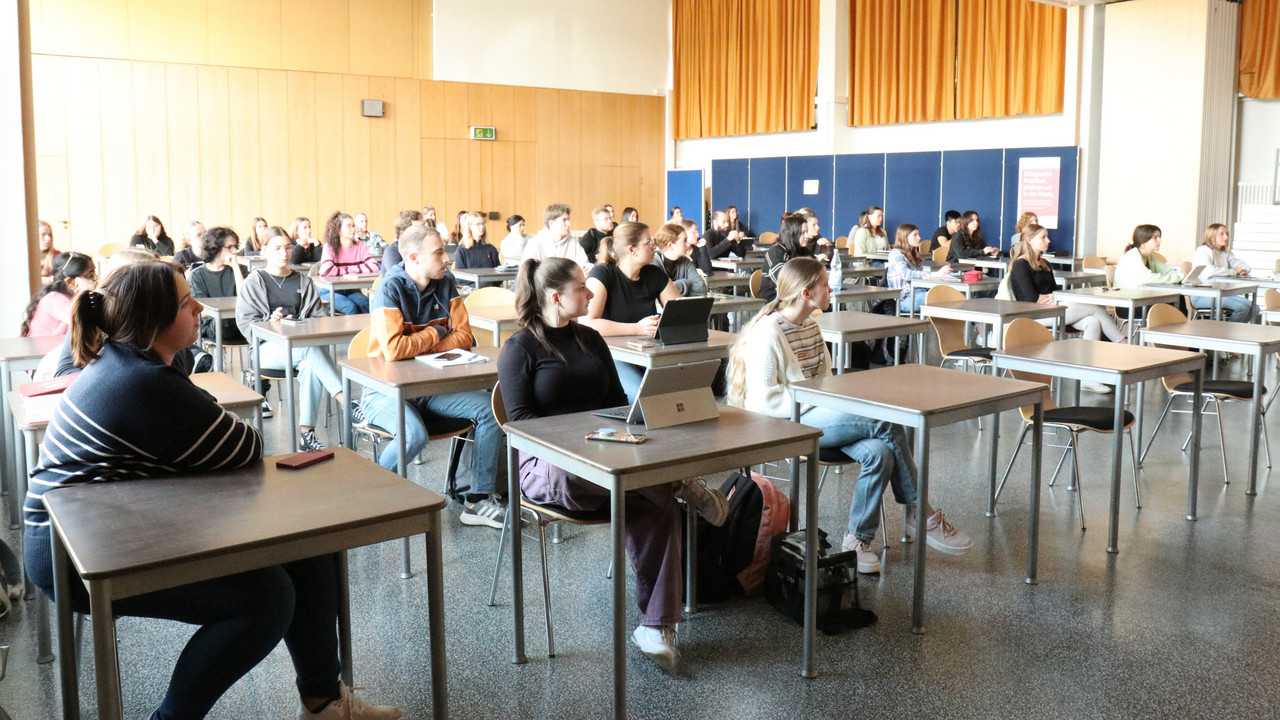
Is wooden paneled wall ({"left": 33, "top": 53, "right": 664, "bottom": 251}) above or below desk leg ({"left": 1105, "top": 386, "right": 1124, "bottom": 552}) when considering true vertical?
above

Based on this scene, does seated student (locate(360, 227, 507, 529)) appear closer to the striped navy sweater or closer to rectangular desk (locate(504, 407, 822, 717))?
rectangular desk (locate(504, 407, 822, 717))

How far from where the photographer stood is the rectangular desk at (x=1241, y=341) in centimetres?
446

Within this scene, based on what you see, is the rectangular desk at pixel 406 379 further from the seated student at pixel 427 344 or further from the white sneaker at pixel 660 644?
the white sneaker at pixel 660 644

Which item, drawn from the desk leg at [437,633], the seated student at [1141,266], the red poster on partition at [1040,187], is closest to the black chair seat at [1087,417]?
the desk leg at [437,633]

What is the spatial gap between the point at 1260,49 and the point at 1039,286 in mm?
5887

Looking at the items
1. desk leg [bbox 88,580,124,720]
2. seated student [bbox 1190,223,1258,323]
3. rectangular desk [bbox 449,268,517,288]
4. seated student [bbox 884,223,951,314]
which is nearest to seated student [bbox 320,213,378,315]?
rectangular desk [bbox 449,268,517,288]

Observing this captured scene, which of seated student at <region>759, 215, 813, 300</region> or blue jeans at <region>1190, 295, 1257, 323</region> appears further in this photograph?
blue jeans at <region>1190, 295, 1257, 323</region>

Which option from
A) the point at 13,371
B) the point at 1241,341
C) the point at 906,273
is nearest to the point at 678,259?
the point at 906,273

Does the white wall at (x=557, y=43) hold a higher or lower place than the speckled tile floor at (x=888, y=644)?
higher

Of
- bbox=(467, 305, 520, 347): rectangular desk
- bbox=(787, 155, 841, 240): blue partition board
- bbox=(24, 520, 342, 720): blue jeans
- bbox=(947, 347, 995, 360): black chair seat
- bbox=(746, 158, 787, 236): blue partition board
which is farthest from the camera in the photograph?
bbox=(746, 158, 787, 236): blue partition board

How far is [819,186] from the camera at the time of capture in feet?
47.7

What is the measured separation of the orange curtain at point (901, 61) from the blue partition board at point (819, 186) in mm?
733

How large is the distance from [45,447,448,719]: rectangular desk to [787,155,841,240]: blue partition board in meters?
12.7

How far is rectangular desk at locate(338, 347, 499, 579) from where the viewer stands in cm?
354
